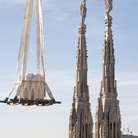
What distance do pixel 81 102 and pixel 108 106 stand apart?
19.3 feet

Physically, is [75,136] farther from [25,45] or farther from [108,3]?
[25,45]

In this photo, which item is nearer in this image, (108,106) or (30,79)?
(30,79)

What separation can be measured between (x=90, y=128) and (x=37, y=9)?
35.3 meters

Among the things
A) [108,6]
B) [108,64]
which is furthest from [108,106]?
[108,6]

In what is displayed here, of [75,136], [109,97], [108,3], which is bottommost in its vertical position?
[75,136]

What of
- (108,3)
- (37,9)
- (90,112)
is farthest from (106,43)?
(37,9)

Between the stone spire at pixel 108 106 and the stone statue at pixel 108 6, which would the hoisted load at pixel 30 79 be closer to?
the stone spire at pixel 108 106

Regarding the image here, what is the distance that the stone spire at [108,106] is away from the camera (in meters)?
62.8

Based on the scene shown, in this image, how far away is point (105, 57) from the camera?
65.2m

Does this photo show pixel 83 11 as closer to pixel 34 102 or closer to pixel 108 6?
pixel 108 6

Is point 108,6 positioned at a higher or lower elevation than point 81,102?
higher

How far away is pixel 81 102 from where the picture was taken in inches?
2680

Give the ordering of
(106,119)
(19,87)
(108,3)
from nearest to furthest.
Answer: (19,87) < (106,119) < (108,3)

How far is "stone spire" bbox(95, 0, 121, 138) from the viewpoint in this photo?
206 ft
